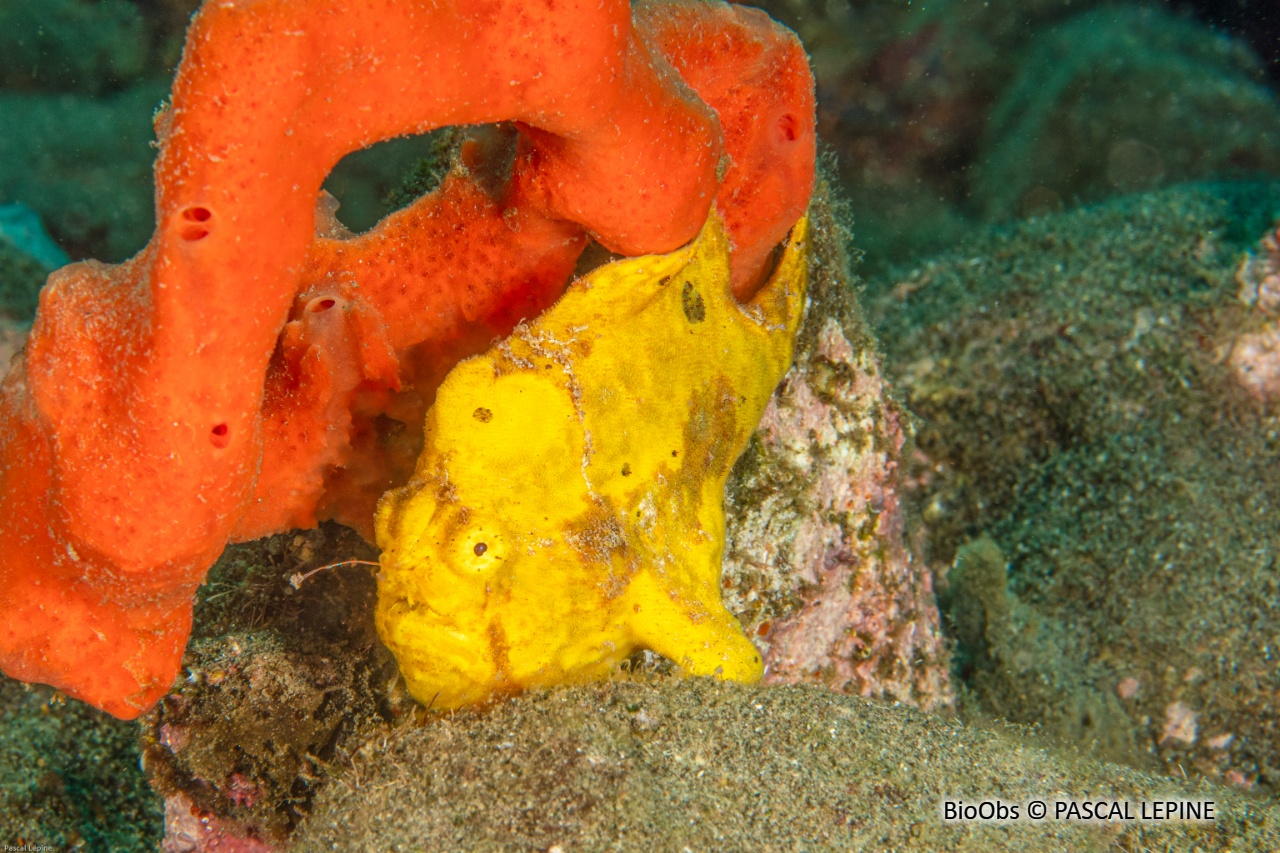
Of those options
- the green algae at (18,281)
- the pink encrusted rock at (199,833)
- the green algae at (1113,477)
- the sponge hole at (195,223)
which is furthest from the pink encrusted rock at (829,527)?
the green algae at (18,281)

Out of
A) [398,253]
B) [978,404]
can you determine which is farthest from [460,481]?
[978,404]

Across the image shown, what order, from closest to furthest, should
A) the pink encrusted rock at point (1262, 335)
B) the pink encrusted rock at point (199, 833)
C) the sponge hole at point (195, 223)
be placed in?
the sponge hole at point (195, 223) → the pink encrusted rock at point (199, 833) → the pink encrusted rock at point (1262, 335)

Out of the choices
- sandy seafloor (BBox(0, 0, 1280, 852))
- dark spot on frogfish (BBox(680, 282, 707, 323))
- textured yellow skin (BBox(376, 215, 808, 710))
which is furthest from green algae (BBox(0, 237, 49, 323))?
dark spot on frogfish (BBox(680, 282, 707, 323))

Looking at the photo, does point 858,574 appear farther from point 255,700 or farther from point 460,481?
point 255,700

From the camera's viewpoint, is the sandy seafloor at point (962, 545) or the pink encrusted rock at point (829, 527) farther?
the pink encrusted rock at point (829, 527)

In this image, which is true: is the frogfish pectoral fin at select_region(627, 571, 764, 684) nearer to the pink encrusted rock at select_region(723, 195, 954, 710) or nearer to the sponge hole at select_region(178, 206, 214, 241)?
the pink encrusted rock at select_region(723, 195, 954, 710)

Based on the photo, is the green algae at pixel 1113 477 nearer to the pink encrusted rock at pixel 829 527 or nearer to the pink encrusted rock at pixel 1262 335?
the pink encrusted rock at pixel 1262 335
